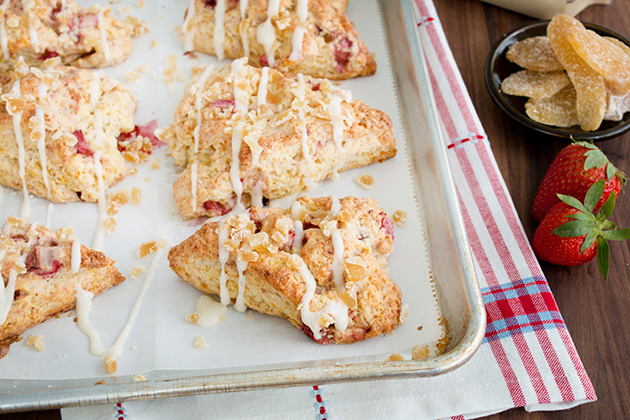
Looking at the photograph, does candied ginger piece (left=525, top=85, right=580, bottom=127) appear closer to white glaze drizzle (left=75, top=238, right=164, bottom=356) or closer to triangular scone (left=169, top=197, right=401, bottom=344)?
triangular scone (left=169, top=197, right=401, bottom=344)

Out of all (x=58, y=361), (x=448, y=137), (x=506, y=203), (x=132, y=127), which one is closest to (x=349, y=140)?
(x=448, y=137)

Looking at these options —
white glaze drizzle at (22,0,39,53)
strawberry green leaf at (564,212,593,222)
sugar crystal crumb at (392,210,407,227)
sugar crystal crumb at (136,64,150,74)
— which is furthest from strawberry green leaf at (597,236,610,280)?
white glaze drizzle at (22,0,39,53)

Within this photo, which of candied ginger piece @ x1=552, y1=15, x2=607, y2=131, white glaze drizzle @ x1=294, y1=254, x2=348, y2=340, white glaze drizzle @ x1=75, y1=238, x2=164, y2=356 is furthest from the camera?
candied ginger piece @ x1=552, y1=15, x2=607, y2=131

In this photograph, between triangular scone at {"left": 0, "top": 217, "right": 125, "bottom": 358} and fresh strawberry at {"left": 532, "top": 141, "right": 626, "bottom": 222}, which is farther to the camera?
fresh strawberry at {"left": 532, "top": 141, "right": 626, "bottom": 222}

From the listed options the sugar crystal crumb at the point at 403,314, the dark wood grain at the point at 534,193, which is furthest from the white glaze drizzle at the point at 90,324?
the dark wood grain at the point at 534,193

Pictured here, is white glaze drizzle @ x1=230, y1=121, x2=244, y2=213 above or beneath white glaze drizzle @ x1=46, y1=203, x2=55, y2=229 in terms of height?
above

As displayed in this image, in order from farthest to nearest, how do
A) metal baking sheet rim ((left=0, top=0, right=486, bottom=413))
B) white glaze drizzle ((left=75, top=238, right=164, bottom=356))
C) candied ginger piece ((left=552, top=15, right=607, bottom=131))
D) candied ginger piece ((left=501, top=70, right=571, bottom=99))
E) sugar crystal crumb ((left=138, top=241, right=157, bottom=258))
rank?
1. candied ginger piece ((left=501, top=70, right=571, bottom=99))
2. candied ginger piece ((left=552, top=15, right=607, bottom=131))
3. sugar crystal crumb ((left=138, top=241, right=157, bottom=258))
4. white glaze drizzle ((left=75, top=238, right=164, bottom=356))
5. metal baking sheet rim ((left=0, top=0, right=486, bottom=413))

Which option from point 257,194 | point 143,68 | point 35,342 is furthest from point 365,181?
point 35,342
